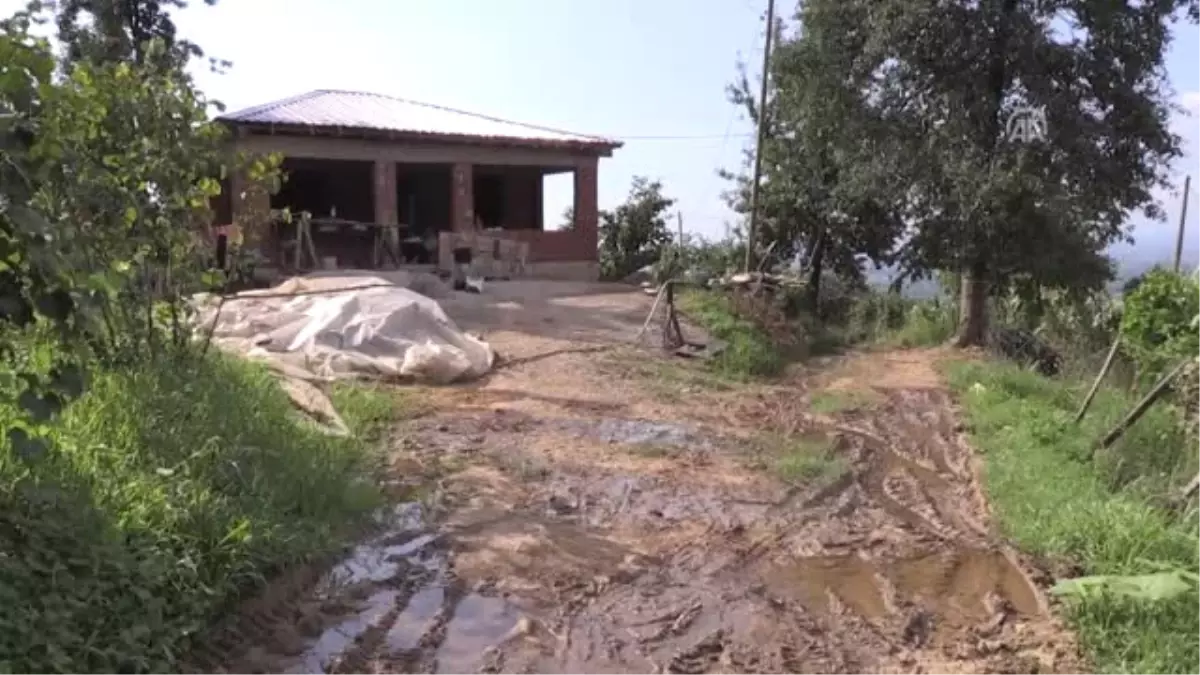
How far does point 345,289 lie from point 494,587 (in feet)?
22.9

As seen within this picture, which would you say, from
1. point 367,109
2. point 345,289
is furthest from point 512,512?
point 367,109

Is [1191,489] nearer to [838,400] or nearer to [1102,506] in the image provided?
[1102,506]

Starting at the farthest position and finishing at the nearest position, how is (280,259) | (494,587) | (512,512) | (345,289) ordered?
(280,259)
(345,289)
(512,512)
(494,587)

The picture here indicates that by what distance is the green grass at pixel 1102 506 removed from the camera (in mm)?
4246

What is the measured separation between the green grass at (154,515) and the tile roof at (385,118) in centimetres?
1165

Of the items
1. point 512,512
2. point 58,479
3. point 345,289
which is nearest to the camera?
point 58,479

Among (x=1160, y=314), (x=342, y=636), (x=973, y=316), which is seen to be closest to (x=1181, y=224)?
(x=973, y=316)

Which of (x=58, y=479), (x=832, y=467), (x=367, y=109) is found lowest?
(x=832, y=467)

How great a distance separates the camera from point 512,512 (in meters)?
5.92

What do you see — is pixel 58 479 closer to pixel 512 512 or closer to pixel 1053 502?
pixel 512 512

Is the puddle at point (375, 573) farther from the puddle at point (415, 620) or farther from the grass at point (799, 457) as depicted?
the grass at point (799, 457)

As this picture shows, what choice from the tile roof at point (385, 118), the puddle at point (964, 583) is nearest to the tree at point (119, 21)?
the tile roof at point (385, 118)

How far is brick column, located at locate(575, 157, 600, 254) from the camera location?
20.7m

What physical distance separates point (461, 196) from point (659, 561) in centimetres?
1437
